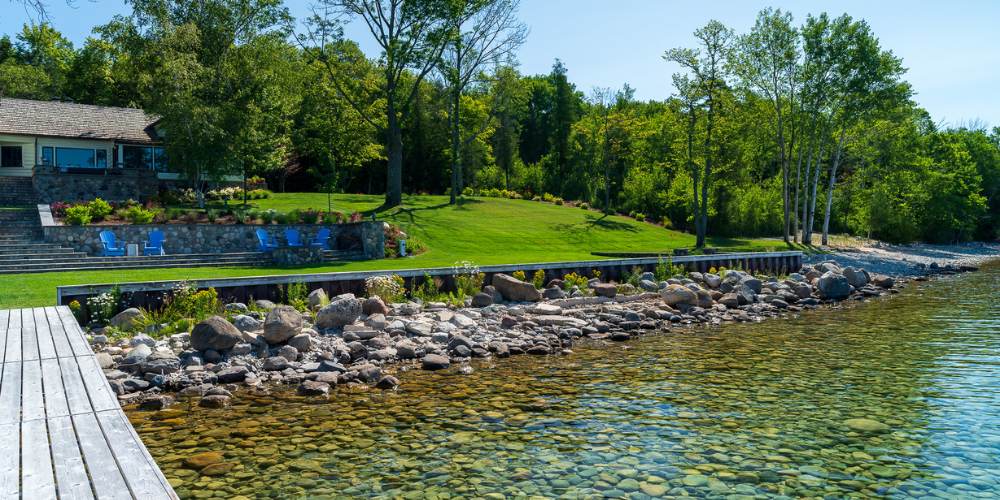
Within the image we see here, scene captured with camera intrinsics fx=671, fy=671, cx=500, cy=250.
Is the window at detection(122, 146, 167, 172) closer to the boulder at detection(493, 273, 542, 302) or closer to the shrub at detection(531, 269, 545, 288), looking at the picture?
the shrub at detection(531, 269, 545, 288)

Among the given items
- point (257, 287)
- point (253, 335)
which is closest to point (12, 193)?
point (257, 287)

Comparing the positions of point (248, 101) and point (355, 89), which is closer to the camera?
point (248, 101)

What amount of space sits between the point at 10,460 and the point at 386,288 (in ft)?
35.7

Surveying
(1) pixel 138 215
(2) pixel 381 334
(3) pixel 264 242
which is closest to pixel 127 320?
(2) pixel 381 334

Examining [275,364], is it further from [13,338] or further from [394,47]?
[394,47]

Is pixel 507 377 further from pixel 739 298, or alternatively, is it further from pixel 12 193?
pixel 12 193

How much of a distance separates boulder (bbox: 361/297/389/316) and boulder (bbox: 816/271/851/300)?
47.1 ft

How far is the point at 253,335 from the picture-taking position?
1166cm

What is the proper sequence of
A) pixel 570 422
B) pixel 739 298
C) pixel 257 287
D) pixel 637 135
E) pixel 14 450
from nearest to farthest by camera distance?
pixel 14 450 < pixel 570 422 < pixel 257 287 < pixel 739 298 < pixel 637 135

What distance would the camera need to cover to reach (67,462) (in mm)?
4496

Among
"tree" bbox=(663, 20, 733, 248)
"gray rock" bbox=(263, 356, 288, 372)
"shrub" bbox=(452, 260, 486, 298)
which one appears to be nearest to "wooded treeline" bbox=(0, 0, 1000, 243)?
"tree" bbox=(663, 20, 733, 248)

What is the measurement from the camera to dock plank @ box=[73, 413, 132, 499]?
4047 millimetres

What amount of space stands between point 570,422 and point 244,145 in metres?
25.2

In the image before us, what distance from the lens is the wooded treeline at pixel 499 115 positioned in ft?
103
